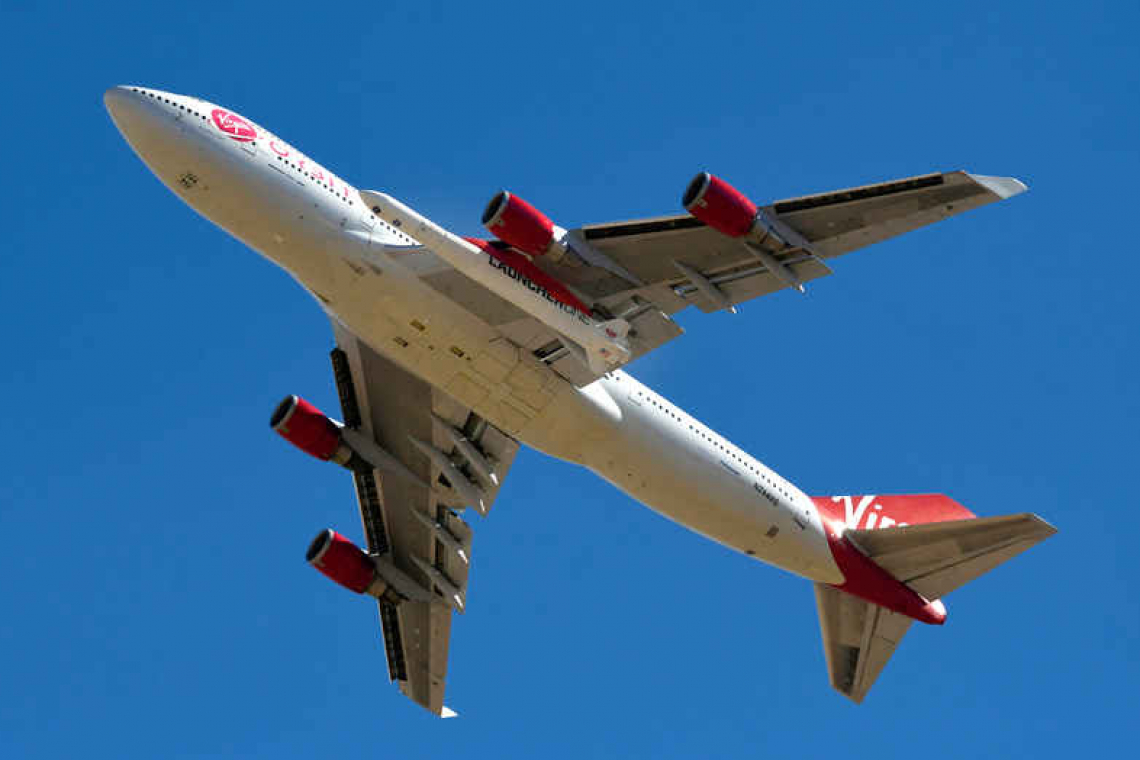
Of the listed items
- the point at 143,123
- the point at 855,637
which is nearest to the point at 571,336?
A: the point at 143,123

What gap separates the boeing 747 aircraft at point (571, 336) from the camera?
3244 cm

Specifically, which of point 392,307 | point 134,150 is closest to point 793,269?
point 392,307

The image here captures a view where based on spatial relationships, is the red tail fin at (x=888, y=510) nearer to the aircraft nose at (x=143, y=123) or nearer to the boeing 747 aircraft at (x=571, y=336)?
the boeing 747 aircraft at (x=571, y=336)

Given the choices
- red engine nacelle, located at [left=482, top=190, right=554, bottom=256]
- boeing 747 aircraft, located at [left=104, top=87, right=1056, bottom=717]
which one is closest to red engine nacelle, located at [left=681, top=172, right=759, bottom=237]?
boeing 747 aircraft, located at [left=104, top=87, right=1056, bottom=717]

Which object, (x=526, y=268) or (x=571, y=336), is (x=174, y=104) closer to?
(x=526, y=268)

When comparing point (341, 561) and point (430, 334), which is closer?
point (430, 334)

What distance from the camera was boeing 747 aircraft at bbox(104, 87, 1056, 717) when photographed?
3244 cm

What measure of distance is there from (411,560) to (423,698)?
4.48 metres

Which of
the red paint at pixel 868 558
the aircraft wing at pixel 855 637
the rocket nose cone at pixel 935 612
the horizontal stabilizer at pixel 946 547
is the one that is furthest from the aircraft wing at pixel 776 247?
the rocket nose cone at pixel 935 612

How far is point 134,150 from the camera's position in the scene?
107ft

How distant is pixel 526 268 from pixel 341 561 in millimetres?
13795

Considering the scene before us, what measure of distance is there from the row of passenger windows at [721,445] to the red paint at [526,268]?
3.99 metres

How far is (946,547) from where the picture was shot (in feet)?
129

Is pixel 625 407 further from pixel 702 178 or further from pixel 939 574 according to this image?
pixel 939 574
